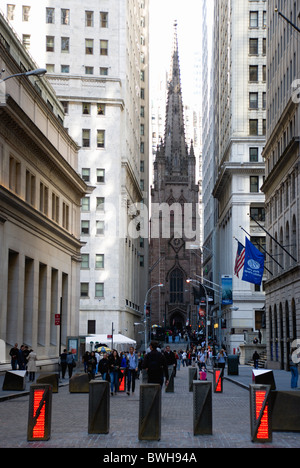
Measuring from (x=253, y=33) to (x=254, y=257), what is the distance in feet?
144

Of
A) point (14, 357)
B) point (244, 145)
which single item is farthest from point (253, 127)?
point (14, 357)

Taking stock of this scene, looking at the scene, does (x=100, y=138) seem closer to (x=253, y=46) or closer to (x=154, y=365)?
(x=253, y=46)

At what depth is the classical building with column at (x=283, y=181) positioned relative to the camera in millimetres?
46094

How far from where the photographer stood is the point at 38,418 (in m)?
13.9

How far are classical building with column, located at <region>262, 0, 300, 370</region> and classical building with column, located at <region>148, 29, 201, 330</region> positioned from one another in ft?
335

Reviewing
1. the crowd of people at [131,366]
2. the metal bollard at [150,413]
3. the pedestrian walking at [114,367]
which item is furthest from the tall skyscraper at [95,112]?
the metal bollard at [150,413]

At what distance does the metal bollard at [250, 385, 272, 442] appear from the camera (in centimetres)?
1388

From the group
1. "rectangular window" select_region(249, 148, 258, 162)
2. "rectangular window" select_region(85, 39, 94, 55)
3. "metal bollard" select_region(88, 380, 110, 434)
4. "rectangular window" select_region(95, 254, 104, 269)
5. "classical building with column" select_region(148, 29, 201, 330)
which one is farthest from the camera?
"classical building with column" select_region(148, 29, 201, 330)

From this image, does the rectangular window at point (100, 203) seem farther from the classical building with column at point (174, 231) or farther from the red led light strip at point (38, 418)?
the classical building with column at point (174, 231)

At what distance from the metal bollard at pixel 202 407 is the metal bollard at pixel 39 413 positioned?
2929 mm

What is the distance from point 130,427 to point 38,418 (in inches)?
136

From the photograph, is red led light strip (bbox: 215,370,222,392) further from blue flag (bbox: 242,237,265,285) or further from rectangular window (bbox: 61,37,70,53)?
rectangular window (bbox: 61,37,70,53)

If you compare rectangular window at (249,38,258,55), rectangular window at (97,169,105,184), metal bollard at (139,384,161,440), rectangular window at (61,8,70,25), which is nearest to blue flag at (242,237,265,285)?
metal bollard at (139,384,161,440)
